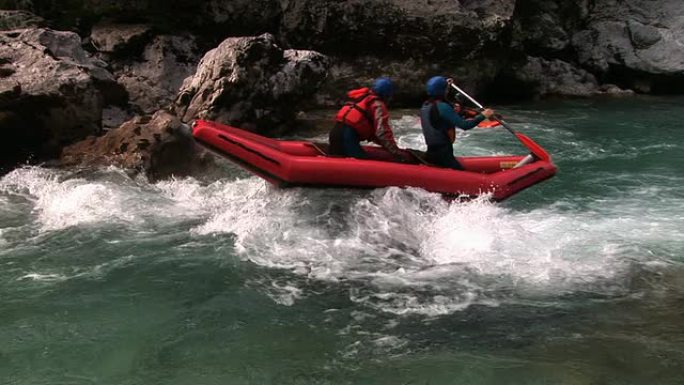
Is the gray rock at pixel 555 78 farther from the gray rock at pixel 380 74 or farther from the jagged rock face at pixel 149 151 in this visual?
the jagged rock face at pixel 149 151

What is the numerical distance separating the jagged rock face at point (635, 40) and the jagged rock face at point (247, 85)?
10065 millimetres

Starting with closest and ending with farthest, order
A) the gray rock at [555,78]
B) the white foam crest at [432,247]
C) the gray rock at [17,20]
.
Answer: the white foam crest at [432,247]
the gray rock at [17,20]
the gray rock at [555,78]

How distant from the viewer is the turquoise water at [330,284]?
4465 mm

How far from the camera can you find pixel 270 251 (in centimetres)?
649

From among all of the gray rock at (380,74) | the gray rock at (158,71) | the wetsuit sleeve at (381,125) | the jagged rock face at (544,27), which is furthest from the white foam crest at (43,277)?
the jagged rock face at (544,27)

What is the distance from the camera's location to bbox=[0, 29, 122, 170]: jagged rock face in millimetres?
9047

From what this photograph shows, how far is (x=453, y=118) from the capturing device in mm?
7008

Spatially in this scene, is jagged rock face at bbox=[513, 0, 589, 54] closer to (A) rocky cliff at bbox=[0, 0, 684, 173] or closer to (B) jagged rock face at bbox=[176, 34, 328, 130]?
(A) rocky cliff at bbox=[0, 0, 684, 173]

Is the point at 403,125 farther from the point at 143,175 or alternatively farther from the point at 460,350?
the point at 460,350

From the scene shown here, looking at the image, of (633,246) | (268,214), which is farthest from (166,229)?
(633,246)

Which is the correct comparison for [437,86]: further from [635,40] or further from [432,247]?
[635,40]

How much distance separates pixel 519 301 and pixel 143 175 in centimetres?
531

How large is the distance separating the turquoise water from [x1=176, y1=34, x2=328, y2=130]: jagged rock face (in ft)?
8.11

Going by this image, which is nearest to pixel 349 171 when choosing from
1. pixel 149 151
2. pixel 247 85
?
pixel 149 151
